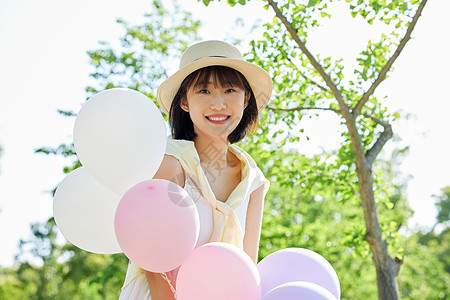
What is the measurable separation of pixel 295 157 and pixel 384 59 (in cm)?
151

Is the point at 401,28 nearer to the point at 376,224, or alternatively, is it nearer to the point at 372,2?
the point at 372,2

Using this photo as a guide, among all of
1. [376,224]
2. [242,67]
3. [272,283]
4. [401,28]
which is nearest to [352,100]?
[401,28]

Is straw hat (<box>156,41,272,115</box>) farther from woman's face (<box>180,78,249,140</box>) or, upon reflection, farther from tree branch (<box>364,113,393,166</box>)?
tree branch (<box>364,113,393,166</box>)

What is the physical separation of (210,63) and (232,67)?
0.15 metres

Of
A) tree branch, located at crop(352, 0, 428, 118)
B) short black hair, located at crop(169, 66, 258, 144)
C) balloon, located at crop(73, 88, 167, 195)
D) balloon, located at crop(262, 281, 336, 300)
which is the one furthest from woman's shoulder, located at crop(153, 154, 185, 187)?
tree branch, located at crop(352, 0, 428, 118)

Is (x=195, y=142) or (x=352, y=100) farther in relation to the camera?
(x=352, y=100)

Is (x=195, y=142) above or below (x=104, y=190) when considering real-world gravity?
above

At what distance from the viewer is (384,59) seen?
4.42 m

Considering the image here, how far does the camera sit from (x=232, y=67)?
89.5 inches

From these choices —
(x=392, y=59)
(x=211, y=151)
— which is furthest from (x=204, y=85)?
(x=392, y=59)

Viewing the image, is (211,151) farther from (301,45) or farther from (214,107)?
(301,45)

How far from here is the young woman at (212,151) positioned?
2.05m

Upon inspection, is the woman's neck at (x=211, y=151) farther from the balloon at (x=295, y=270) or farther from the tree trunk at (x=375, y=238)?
the tree trunk at (x=375, y=238)

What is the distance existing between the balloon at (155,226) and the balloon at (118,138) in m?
0.17
